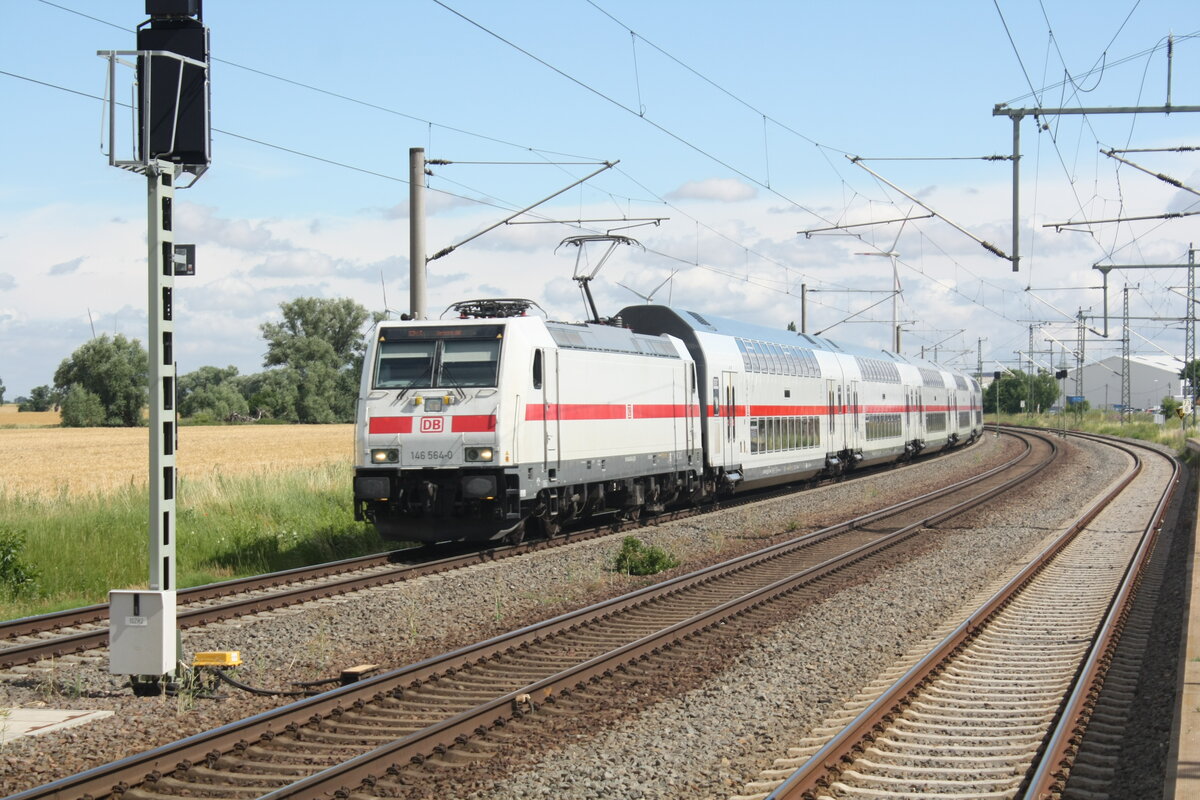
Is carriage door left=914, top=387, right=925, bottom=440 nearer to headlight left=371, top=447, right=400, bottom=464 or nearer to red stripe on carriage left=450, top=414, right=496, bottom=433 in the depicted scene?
red stripe on carriage left=450, top=414, right=496, bottom=433

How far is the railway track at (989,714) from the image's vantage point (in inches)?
277

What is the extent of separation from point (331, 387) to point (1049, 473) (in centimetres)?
6044

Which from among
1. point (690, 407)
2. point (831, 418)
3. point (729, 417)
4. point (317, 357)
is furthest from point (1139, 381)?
point (690, 407)

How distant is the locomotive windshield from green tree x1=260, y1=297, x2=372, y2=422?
219ft

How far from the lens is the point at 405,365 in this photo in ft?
56.5

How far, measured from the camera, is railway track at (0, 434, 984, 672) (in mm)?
10828

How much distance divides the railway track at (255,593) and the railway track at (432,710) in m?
3.31

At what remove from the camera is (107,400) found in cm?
8100

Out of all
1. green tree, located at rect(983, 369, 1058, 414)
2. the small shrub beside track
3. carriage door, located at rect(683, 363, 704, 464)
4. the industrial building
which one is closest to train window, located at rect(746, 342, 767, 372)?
carriage door, located at rect(683, 363, 704, 464)

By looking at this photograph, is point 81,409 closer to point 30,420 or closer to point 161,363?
point 30,420

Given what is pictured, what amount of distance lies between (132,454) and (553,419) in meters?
37.4

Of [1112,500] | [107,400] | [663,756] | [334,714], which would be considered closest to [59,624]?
[334,714]

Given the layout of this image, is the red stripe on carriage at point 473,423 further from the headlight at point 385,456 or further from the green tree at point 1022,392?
the green tree at point 1022,392

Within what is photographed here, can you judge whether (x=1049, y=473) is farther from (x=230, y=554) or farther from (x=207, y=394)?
(x=207, y=394)
